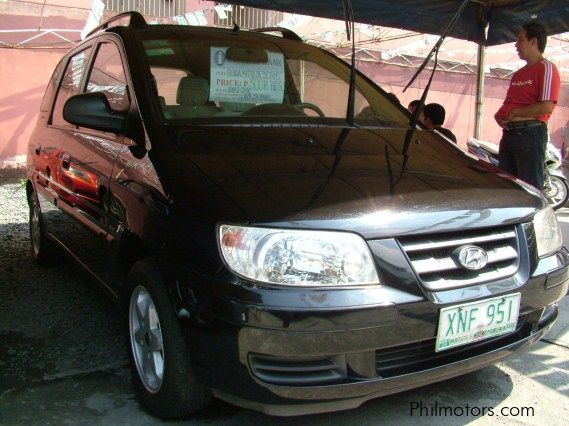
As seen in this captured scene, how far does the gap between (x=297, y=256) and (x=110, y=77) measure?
1.78 metres

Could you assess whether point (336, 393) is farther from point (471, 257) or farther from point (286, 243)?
point (471, 257)

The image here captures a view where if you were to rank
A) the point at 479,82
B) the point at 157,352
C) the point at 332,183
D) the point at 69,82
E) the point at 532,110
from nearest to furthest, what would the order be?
the point at 332,183
the point at 157,352
the point at 69,82
the point at 532,110
the point at 479,82

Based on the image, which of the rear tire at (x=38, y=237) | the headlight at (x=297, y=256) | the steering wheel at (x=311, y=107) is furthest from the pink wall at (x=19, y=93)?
the headlight at (x=297, y=256)

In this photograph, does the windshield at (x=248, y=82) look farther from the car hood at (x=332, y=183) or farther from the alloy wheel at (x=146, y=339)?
the alloy wheel at (x=146, y=339)

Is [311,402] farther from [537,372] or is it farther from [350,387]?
[537,372]

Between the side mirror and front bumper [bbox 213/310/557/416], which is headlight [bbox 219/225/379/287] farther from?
the side mirror

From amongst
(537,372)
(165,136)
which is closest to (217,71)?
(165,136)

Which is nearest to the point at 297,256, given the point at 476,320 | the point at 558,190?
the point at 476,320

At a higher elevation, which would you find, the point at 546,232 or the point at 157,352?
the point at 546,232

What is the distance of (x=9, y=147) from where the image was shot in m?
9.25

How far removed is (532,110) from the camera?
4.18 m

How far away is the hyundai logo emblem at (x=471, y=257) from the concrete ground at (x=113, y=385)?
1.96ft

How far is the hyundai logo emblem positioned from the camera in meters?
2.03

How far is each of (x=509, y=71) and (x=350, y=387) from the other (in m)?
13.0
